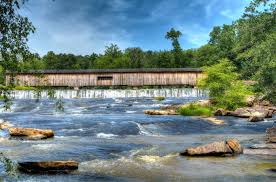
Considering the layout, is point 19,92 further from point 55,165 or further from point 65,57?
point 65,57

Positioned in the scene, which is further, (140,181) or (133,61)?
(133,61)

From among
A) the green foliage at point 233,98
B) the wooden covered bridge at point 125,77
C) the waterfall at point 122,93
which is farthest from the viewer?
the wooden covered bridge at point 125,77

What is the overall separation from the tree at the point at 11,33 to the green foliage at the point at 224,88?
35.6m

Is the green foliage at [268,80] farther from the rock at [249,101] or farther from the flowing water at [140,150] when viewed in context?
the rock at [249,101]

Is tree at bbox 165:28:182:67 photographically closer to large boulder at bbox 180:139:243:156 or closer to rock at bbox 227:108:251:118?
rock at bbox 227:108:251:118

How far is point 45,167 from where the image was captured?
15.3 m

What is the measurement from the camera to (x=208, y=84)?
149ft

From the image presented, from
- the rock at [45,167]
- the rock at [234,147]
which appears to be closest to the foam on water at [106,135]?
the rock at [234,147]

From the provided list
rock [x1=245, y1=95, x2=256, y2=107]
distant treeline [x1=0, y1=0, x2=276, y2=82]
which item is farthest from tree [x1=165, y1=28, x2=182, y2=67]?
rock [x1=245, y1=95, x2=256, y2=107]

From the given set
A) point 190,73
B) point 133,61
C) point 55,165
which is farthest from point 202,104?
point 133,61

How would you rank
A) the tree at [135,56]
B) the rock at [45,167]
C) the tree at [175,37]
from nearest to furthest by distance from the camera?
the rock at [45,167]
the tree at [175,37]
the tree at [135,56]

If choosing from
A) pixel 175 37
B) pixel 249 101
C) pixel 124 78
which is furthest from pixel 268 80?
pixel 175 37

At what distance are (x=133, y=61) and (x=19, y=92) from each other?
208ft

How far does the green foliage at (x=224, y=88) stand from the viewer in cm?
4403
